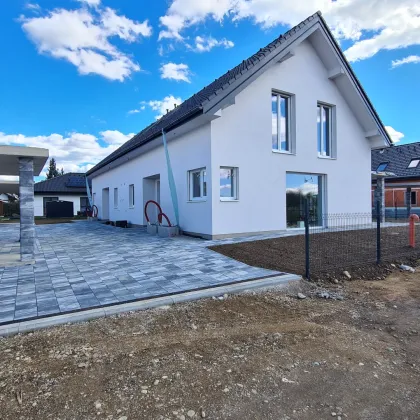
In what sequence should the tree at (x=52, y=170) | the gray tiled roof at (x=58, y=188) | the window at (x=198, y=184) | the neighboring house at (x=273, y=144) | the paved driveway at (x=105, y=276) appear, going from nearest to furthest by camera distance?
the paved driveway at (x=105, y=276), the neighboring house at (x=273, y=144), the window at (x=198, y=184), the gray tiled roof at (x=58, y=188), the tree at (x=52, y=170)

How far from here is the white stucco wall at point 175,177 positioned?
9898mm

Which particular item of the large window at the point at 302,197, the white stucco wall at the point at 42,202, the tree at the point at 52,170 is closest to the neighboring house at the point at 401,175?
the large window at the point at 302,197

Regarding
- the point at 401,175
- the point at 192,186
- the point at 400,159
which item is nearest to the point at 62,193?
the point at 192,186

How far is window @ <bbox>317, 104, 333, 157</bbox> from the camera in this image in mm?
12578

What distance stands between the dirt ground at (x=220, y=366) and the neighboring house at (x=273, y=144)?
593 centimetres

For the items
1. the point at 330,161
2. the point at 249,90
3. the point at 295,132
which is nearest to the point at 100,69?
the point at 249,90

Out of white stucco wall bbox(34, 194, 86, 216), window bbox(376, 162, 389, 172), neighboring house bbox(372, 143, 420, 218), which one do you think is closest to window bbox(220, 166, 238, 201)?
neighboring house bbox(372, 143, 420, 218)

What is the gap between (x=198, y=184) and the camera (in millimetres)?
10586

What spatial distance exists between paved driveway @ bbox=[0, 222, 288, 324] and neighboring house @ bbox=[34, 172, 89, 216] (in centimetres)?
2737

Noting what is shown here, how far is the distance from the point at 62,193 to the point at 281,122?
29.4m

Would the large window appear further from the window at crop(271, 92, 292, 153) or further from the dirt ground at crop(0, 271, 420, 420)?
the dirt ground at crop(0, 271, 420, 420)

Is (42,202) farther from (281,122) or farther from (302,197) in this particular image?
(302,197)

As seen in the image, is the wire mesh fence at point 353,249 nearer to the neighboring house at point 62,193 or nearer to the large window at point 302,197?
the large window at point 302,197

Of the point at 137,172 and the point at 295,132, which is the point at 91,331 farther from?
the point at 137,172
